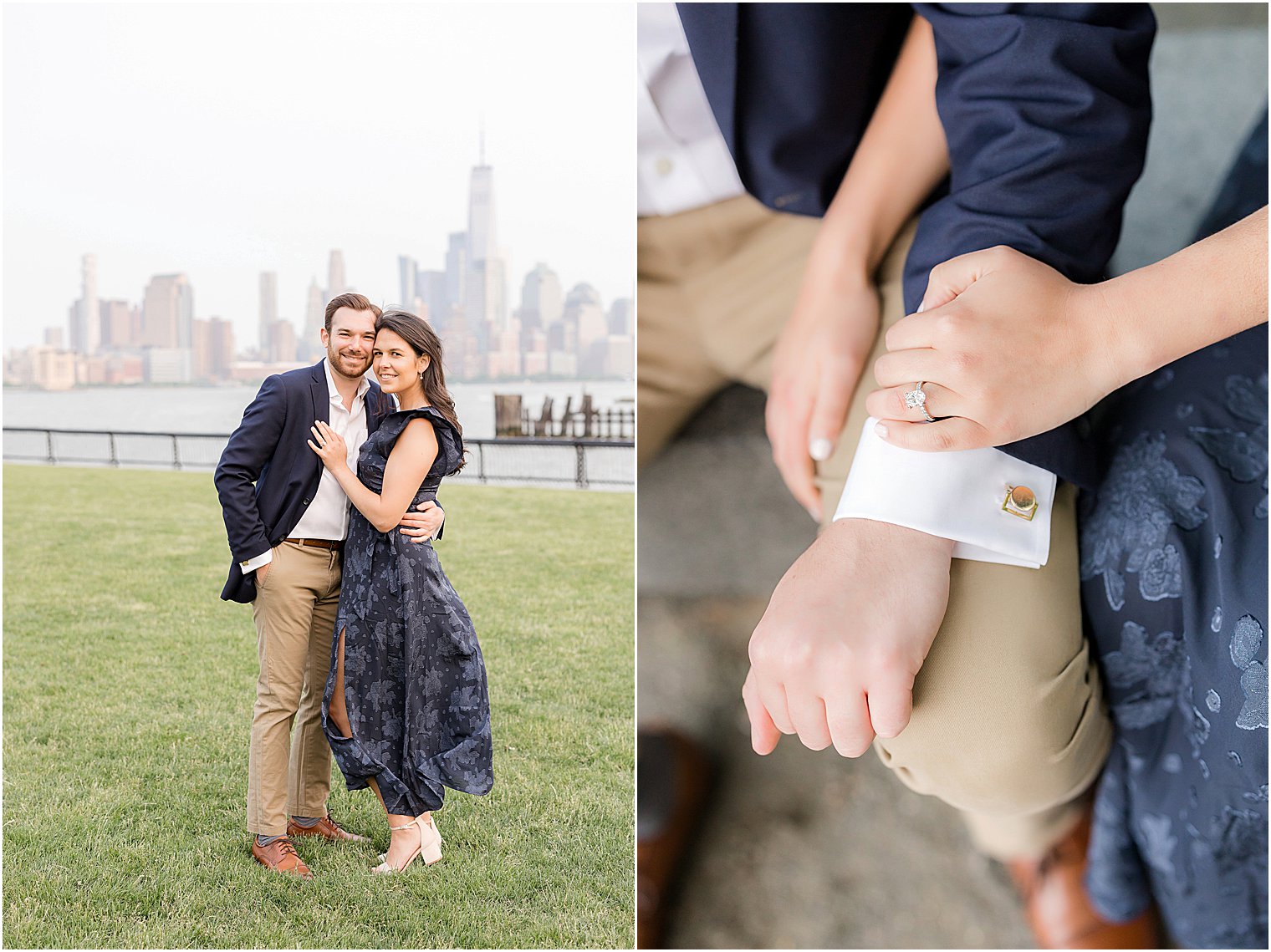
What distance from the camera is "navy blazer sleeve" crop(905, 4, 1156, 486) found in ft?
2.80

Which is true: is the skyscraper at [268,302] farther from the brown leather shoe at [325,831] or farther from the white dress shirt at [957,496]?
the white dress shirt at [957,496]

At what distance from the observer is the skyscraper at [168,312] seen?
1.16 meters

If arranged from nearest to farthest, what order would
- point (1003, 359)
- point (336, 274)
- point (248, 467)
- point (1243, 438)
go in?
point (1003, 359) → point (1243, 438) → point (248, 467) → point (336, 274)

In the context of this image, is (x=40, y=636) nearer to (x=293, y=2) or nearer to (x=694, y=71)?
(x=293, y=2)

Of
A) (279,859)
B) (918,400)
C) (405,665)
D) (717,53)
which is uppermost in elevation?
(717,53)

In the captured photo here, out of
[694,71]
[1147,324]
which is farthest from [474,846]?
[694,71]

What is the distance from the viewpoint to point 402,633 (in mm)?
1073

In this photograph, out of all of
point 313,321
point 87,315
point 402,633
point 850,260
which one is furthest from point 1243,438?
point 87,315

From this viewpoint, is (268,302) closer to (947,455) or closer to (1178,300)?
(947,455)

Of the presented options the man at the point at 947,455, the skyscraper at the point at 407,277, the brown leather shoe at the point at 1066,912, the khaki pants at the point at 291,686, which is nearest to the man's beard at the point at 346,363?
the skyscraper at the point at 407,277

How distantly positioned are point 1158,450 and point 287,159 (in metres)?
1.13

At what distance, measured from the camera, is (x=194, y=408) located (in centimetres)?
115

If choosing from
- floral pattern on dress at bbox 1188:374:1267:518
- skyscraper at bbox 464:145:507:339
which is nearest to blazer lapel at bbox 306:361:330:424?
skyscraper at bbox 464:145:507:339

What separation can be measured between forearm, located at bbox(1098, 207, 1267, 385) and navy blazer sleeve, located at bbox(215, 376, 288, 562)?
2.92ft
